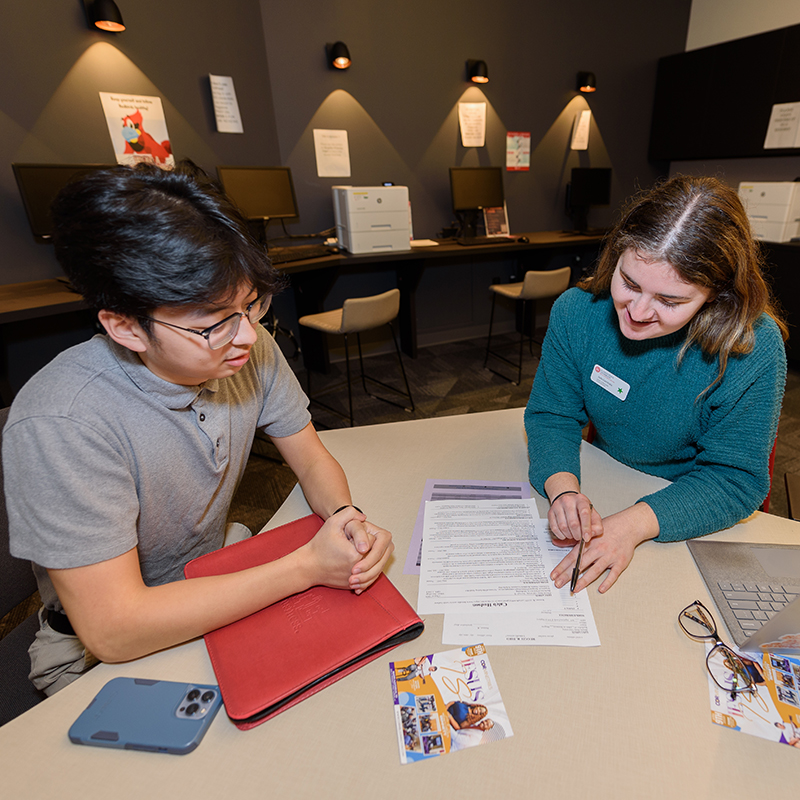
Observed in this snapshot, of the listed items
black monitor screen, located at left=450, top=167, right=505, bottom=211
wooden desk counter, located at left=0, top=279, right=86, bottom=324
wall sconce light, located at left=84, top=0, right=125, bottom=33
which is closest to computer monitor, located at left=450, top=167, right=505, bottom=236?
black monitor screen, located at left=450, top=167, right=505, bottom=211

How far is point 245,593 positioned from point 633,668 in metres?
0.56

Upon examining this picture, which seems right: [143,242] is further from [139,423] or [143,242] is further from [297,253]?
[297,253]

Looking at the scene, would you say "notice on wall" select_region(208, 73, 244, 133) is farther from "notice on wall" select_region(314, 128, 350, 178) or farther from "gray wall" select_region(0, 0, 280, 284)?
"notice on wall" select_region(314, 128, 350, 178)

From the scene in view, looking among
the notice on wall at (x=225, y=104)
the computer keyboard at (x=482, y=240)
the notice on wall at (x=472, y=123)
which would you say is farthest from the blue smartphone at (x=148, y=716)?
the notice on wall at (x=472, y=123)

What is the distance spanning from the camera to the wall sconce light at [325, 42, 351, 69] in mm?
3182

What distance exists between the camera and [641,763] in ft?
1.80

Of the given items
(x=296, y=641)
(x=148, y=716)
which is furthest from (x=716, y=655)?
(x=148, y=716)

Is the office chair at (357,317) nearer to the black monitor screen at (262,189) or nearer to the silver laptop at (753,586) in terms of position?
the black monitor screen at (262,189)

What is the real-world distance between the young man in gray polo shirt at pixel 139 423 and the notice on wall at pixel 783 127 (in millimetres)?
4517

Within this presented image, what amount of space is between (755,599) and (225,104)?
3611 mm

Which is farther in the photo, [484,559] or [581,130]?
[581,130]

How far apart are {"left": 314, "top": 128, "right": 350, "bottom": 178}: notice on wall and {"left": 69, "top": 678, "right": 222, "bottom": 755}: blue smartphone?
11.7 feet

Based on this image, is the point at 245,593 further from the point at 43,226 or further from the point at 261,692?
the point at 43,226

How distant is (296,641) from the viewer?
2.23 ft
